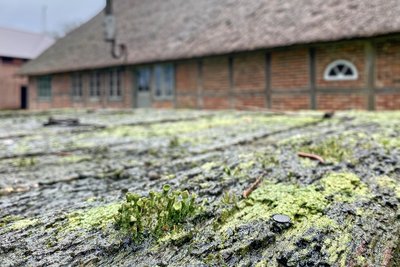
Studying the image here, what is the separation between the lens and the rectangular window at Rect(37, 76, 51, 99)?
1639 cm

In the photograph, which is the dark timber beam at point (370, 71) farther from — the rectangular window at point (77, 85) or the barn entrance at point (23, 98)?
the barn entrance at point (23, 98)

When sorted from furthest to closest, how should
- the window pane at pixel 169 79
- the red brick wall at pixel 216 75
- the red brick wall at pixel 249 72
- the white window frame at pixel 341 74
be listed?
1. the window pane at pixel 169 79
2. the red brick wall at pixel 216 75
3. the red brick wall at pixel 249 72
4. the white window frame at pixel 341 74

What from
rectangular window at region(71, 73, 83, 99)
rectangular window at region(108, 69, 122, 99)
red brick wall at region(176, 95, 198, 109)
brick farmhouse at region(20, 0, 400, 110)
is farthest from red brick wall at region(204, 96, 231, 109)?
rectangular window at region(71, 73, 83, 99)

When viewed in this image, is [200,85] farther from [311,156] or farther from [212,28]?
[311,156]

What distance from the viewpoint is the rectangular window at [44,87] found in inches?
645

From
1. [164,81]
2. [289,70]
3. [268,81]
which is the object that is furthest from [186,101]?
[289,70]

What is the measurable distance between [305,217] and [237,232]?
0.24 meters

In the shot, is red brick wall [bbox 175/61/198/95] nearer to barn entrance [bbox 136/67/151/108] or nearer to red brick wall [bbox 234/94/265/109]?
barn entrance [bbox 136/67/151/108]

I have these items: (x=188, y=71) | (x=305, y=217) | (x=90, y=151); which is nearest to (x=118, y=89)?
(x=188, y=71)

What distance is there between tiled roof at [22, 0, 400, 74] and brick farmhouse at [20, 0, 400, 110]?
0.03 m

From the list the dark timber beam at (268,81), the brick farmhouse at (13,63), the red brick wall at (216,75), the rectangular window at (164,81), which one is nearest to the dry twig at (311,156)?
the dark timber beam at (268,81)

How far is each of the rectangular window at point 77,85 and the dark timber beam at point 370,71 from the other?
1072 cm

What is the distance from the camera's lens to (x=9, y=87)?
840 inches

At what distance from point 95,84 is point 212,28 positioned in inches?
219
